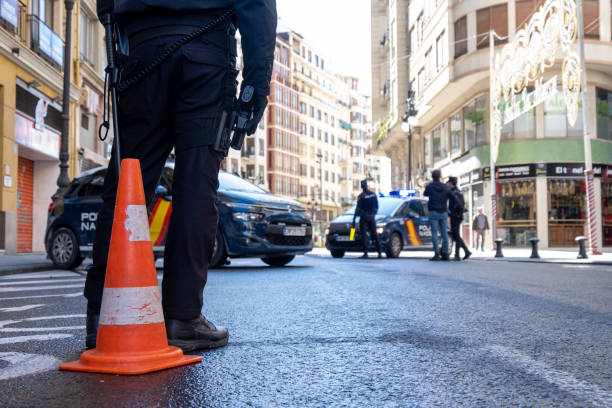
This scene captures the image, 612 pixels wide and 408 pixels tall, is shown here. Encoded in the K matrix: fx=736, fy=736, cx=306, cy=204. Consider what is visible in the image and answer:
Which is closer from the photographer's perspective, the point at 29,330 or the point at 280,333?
the point at 280,333

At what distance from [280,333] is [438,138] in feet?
128

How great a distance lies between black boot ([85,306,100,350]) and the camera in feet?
10.4

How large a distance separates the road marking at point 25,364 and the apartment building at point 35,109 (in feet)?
56.8

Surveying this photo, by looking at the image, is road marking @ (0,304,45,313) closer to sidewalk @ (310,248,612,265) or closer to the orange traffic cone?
the orange traffic cone

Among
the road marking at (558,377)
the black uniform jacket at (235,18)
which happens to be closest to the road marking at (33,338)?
the black uniform jacket at (235,18)

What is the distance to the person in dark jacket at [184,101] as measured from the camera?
3303 millimetres

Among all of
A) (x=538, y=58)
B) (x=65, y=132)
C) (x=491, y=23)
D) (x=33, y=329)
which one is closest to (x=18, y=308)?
(x=33, y=329)

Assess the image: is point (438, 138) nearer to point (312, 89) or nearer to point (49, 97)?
point (49, 97)

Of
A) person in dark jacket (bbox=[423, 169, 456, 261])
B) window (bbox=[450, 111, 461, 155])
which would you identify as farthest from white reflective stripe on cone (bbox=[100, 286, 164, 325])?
window (bbox=[450, 111, 461, 155])

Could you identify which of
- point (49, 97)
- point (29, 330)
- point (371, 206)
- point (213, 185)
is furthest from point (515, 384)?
point (49, 97)

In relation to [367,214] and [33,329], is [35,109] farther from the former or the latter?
[33,329]

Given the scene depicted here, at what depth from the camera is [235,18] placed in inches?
136

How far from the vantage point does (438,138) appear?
41719 mm

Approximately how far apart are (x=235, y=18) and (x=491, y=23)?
1185 inches
